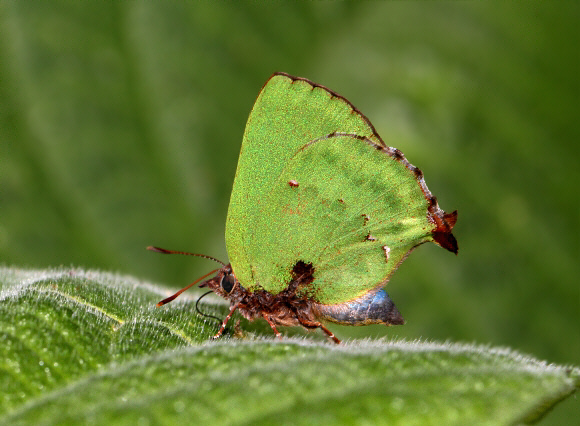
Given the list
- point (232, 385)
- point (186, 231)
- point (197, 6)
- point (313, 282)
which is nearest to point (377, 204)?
point (313, 282)

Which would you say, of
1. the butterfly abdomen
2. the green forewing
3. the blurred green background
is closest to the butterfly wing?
the green forewing

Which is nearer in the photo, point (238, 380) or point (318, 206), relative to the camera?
point (238, 380)

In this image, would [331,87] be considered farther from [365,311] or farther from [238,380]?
[238,380]

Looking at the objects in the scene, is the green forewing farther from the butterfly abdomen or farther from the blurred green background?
the blurred green background

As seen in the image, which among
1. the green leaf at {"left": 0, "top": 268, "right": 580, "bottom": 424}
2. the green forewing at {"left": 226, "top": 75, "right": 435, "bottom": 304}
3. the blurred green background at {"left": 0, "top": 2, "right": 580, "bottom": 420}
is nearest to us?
the green leaf at {"left": 0, "top": 268, "right": 580, "bottom": 424}

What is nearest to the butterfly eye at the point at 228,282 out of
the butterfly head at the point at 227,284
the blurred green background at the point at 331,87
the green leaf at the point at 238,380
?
the butterfly head at the point at 227,284

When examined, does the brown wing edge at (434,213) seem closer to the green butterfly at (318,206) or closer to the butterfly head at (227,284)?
the green butterfly at (318,206)

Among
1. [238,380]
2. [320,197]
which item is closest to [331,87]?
[320,197]
